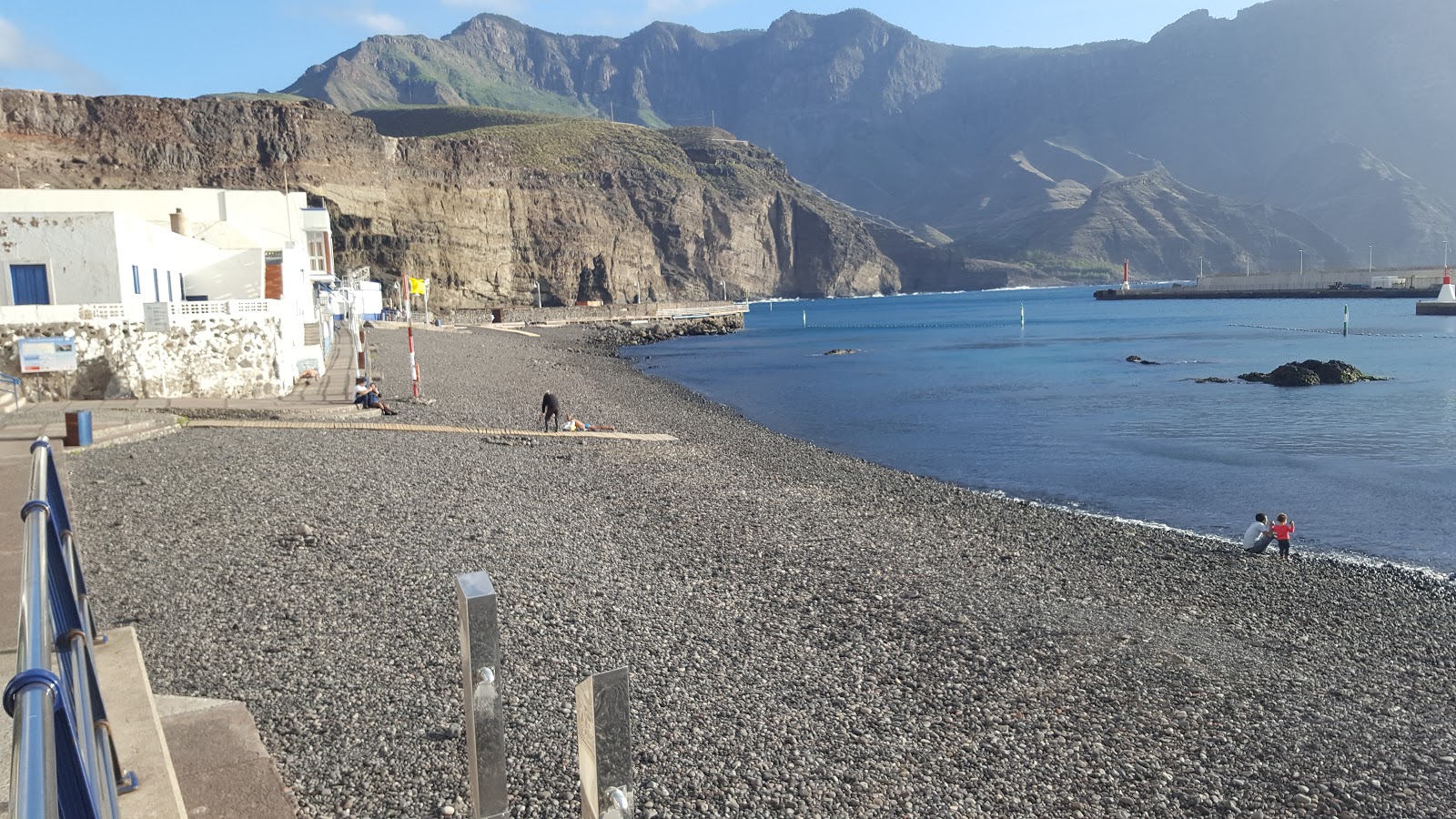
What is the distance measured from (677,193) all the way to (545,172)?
112ft

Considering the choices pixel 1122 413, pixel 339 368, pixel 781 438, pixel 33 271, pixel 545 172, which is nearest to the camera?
pixel 33 271

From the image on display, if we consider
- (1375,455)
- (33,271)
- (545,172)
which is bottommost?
(1375,455)

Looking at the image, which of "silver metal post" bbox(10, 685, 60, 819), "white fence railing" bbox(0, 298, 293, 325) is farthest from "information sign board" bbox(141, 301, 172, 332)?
"silver metal post" bbox(10, 685, 60, 819)

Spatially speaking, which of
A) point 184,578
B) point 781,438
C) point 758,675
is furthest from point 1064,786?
point 781,438

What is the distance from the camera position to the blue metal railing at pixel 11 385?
18.9 meters

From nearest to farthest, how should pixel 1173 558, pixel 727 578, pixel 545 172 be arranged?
pixel 727 578, pixel 1173 558, pixel 545 172

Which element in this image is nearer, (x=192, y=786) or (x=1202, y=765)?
(x=192, y=786)

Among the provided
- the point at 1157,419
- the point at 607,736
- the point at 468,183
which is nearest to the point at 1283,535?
the point at 607,736

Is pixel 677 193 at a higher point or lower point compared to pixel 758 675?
higher

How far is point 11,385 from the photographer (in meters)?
19.1

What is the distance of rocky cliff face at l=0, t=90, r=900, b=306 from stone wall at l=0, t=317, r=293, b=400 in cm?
5986

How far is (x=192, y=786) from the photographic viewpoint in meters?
5.04

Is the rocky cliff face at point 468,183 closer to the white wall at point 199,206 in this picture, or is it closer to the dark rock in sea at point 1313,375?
the white wall at point 199,206

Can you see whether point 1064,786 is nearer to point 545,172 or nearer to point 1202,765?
point 1202,765
